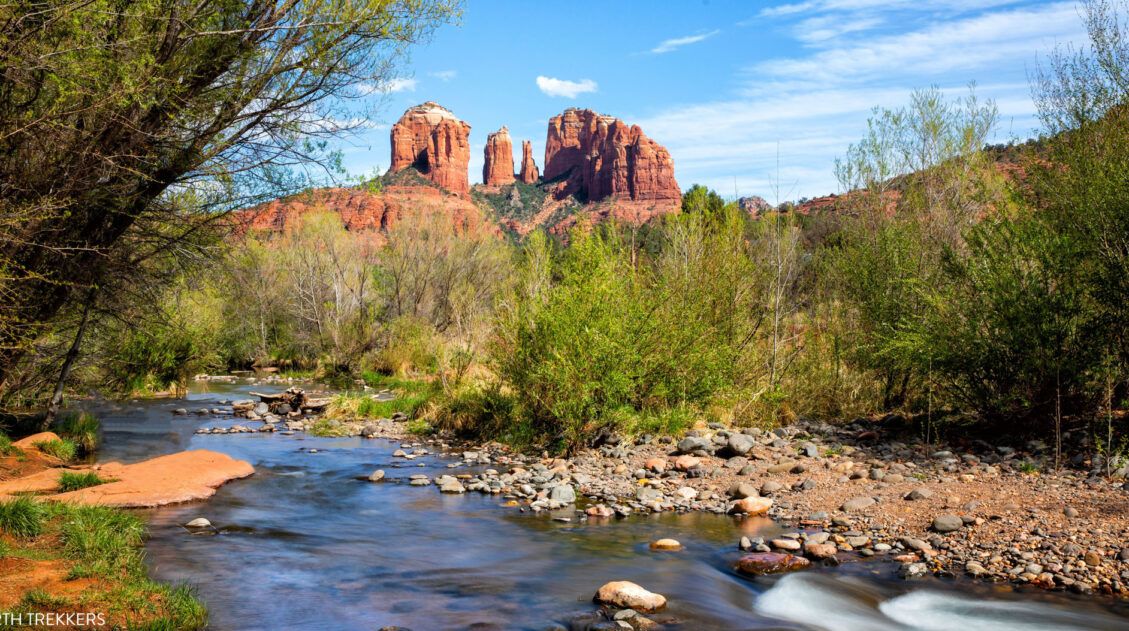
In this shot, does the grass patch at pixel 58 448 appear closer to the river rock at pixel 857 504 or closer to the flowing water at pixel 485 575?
the flowing water at pixel 485 575

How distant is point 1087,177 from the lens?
10492 millimetres

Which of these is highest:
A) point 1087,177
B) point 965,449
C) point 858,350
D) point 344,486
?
point 1087,177

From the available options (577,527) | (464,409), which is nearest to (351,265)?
(464,409)

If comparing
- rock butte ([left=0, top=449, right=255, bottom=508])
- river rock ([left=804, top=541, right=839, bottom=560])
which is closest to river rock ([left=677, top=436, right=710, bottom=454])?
river rock ([left=804, top=541, right=839, bottom=560])

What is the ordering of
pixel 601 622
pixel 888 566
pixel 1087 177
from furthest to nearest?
pixel 1087 177
pixel 888 566
pixel 601 622

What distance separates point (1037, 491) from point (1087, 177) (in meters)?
4.64

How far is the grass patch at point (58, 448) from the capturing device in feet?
38.9

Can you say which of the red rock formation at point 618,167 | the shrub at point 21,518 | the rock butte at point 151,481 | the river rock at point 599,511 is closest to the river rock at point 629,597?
the river rock at point 599,511

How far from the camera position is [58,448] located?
12055 mm

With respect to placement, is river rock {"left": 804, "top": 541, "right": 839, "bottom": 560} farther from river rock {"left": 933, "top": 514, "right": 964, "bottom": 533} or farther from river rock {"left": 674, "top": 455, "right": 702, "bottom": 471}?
river rock {"left": 674, "top": 455, "right": 702, "bottom": 471}

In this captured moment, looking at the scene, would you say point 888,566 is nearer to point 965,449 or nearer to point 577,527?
point 577,527

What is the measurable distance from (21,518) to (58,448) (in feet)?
20.1

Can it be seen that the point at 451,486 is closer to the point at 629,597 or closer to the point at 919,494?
the point at 629,597

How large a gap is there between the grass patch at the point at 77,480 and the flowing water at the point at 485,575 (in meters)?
1.24
